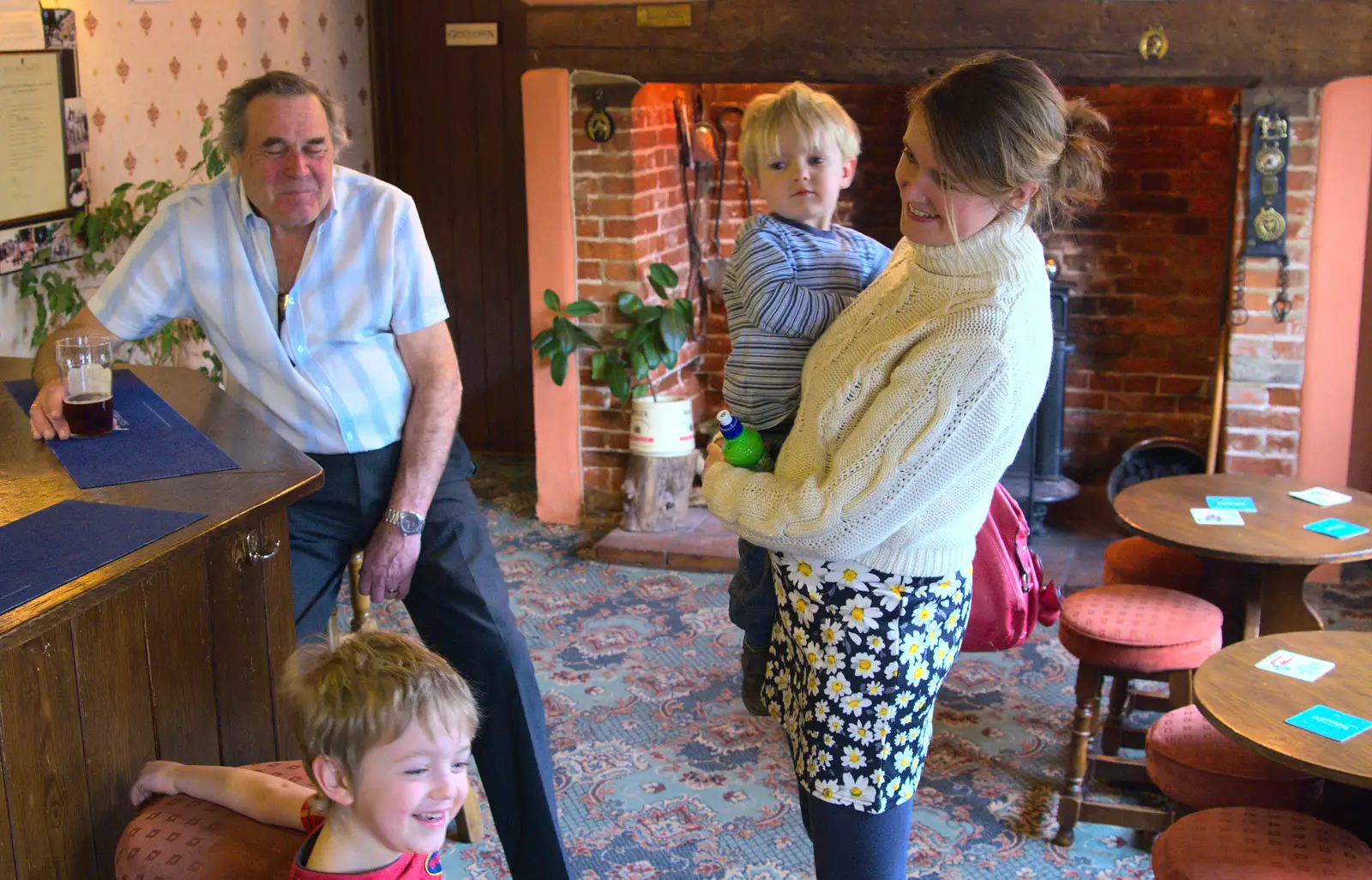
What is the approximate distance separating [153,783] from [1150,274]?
434cm

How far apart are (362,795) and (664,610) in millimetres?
2816

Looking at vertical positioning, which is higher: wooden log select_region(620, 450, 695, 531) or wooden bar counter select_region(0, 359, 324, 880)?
wooden bar counter select_region(0, 359, 324, 880)

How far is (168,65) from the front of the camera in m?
4.65

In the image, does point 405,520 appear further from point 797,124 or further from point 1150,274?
point 1150,274

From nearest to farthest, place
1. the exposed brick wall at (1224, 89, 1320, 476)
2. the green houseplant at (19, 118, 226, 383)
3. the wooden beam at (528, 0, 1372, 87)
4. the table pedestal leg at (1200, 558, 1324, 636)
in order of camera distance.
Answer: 1. the table pedestal leg at (1200, 558, 1324, 636)
2. the green houseplant at (19, 118, 226, 383)
3. the wooden beam at (528, 0, 1372, 87)
4. the exposed brick wall at (1224, 89, 1320, 476)

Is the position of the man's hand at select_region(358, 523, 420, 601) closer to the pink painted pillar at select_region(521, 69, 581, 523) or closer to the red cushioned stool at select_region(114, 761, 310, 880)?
the red cushioned stool at select_region(114, 761, 310, 880)

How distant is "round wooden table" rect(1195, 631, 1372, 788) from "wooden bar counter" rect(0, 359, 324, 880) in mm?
1548

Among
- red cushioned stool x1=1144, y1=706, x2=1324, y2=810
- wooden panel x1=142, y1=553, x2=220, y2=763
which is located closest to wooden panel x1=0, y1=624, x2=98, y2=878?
wooden panel x1=142, y1=553, x2=220, y2=763

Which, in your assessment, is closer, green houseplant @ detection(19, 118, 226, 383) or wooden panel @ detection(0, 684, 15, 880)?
wooden panel @ detection(0, 684, 15, 880)

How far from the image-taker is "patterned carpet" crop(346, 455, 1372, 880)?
9.78 feet

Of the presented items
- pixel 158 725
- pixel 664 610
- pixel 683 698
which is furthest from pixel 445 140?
pixel 158 725

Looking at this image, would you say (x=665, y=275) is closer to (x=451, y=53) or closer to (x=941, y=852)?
(x=451, y=53)

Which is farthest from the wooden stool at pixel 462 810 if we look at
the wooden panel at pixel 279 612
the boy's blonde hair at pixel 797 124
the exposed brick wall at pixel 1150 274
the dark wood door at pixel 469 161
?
the exposed brick wall at pixel 1150 274

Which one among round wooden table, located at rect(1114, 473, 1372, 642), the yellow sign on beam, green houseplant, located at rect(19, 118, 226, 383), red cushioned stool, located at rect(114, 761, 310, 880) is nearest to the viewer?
red cushioned stool, located at rect(114, 761, 310, 880)
